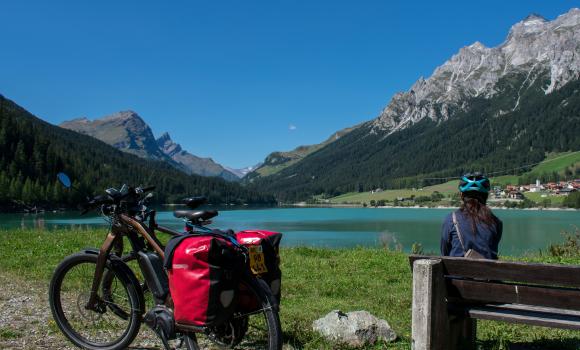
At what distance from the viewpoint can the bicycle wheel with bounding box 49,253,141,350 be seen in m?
5.23

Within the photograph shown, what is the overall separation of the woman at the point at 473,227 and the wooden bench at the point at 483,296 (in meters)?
0.51

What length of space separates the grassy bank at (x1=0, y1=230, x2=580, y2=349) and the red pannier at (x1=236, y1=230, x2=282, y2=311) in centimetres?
114

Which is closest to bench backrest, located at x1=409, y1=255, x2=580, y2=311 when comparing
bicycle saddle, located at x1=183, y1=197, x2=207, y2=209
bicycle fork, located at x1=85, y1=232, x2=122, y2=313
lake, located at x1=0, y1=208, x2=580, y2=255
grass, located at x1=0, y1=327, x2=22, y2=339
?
bicycle saddle, located at x1=183, y1=197, x2=207, y2=209

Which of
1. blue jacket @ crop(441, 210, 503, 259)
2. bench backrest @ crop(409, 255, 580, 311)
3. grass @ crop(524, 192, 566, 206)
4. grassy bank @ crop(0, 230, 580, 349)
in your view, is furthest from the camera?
grass @ crop(524, 192, 566, 206)

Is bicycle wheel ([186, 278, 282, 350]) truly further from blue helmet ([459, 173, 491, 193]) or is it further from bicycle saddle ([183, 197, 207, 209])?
blue helmet ([459, 173, 491, 193])

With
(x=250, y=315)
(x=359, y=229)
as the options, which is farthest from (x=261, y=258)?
(x=359, y=229)

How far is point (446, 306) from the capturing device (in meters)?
4.64

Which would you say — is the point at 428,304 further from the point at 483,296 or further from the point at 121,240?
the point at 121,240

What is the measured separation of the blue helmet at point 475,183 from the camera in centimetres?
536

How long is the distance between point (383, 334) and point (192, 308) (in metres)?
2.46

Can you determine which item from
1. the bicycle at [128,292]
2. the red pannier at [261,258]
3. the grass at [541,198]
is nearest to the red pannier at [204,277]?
the bicycle at [128,292]

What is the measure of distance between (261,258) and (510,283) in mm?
2205

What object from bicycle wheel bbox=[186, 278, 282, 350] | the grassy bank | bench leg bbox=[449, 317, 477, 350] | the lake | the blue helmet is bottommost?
the lake

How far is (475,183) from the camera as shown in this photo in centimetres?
541
